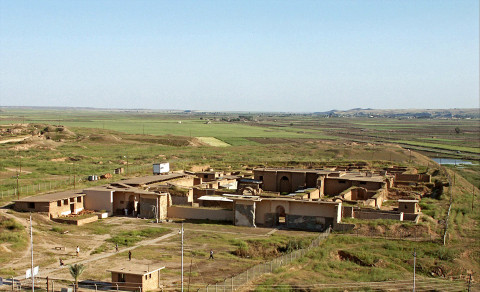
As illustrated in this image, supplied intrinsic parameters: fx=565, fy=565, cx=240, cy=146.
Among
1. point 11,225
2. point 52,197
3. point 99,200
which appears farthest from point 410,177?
point 11,225

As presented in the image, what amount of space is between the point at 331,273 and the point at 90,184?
30211 mm

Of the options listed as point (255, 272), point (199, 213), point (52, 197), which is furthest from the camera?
point (52, 197)

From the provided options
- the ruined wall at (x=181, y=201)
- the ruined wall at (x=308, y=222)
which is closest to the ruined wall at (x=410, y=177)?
the ruined wall at (x=308, y=222)

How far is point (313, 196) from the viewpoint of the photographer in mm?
44969

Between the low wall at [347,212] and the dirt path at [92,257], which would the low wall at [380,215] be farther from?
the dirt path at [92,257]

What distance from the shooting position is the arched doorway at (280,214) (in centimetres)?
3862

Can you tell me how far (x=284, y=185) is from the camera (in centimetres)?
5141

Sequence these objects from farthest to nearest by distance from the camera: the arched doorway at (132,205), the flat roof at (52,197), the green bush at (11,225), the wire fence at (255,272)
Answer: the arched doorway at (132,205)
the flat roof at (52,197)
the green bush at (11,225)
the wire fence at (255,272)

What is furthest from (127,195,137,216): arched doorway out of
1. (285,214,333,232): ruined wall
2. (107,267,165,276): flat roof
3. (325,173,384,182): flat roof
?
(325,173,384,182): flat roof

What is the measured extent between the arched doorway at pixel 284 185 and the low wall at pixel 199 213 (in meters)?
12.4

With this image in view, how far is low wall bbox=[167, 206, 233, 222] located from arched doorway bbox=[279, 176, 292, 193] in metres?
12.4

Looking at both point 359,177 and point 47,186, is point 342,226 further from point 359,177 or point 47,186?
point 47,186

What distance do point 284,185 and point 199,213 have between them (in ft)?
43.2

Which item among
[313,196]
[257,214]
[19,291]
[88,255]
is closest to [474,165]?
[313,196]
